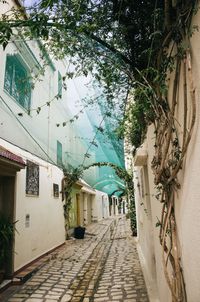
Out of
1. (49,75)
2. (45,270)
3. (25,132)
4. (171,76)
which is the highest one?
(49,75)

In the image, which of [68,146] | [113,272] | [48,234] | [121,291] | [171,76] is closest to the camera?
[171,76]

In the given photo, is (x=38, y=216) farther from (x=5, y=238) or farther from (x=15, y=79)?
(x=15, y=79)

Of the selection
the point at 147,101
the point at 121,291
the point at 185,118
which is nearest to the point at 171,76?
the point at 147,101

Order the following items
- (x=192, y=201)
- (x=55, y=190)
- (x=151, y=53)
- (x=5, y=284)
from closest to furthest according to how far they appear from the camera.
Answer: (x=192, y=201), (x=151, y=53), (x=5, y=284), (x=55, y=190)

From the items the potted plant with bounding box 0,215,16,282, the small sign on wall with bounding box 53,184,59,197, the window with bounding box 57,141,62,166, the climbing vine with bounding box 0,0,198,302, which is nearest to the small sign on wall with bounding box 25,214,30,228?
the potted plant with bounding box 0,215,16,282

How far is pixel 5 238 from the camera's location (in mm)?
4895

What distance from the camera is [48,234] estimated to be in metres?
7.82

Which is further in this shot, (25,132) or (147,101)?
(25,132)

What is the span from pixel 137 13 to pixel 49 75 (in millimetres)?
5920

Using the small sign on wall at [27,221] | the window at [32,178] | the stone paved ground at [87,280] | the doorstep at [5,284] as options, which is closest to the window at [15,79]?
the window at [32,178]

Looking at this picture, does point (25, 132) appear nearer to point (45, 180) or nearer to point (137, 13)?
point (45, 180)

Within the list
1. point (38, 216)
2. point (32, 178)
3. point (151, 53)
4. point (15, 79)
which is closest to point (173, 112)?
point (151, 53)

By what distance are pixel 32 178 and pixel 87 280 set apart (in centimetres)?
302

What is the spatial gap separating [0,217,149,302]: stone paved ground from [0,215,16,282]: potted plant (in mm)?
626
